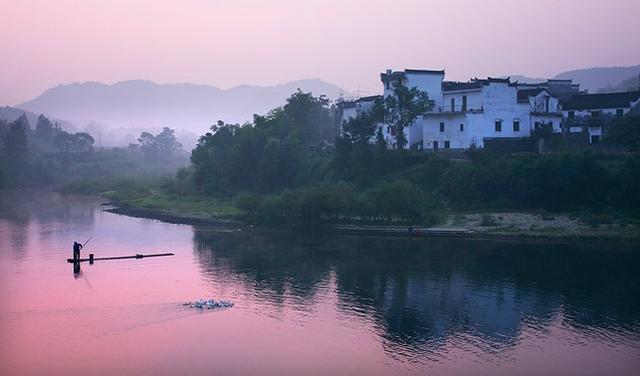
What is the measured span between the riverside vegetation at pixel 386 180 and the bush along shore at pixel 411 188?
0.07 meters

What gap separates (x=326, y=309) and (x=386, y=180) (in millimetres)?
23951

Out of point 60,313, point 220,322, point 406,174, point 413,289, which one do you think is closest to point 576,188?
point 406,174

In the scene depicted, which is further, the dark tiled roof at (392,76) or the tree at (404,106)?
the dark tiled roof at (392,76)

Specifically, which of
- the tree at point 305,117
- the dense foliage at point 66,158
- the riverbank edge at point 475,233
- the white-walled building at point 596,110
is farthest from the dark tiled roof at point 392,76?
the dense foliage at point 66,158

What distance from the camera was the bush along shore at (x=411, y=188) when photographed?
140ft

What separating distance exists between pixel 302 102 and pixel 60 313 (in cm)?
4474

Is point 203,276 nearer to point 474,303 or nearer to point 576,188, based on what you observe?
point 474,303

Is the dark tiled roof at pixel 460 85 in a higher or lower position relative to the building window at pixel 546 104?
higher

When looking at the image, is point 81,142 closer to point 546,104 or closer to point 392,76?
point 392,76

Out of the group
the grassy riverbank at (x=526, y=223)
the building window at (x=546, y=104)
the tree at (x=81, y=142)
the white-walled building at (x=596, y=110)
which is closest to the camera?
the grassy riverbank at (x=526, y=223)

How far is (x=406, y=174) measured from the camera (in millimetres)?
50781

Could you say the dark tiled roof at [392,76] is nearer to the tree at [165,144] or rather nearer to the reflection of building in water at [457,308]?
the reflection of building in water at [457,308]

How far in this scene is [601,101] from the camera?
48.7 metres

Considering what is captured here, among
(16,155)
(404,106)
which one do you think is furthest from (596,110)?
(16,155)
